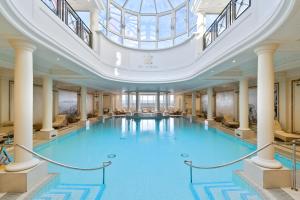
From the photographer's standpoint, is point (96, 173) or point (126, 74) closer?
point (96, 173)

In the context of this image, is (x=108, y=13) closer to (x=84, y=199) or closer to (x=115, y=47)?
(x=115, y=47)

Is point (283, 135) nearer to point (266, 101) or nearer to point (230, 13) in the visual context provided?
point (266, 101)

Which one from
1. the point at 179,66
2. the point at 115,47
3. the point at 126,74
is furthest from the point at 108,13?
the point at 179,66

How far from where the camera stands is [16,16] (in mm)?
3115

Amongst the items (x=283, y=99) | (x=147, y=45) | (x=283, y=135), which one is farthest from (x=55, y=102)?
(x=283, y=99)

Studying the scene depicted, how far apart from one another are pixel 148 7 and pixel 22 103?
19.3 metres

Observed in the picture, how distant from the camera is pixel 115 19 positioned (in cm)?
1720

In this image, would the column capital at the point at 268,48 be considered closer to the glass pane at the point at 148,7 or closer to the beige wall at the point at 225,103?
the beige wall at the point at 225,103

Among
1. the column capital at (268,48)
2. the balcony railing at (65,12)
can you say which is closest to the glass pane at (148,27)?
the balcony railing at (65,12)

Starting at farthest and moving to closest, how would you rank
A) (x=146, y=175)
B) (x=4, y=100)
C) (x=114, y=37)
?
1. (x=114, y=37)
2. (x=4, y=100)
3. (x=146, y=175)

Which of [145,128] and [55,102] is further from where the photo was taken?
[55,102]

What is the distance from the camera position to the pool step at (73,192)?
3.78m

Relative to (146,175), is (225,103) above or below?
above

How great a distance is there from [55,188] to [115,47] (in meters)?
11.3
